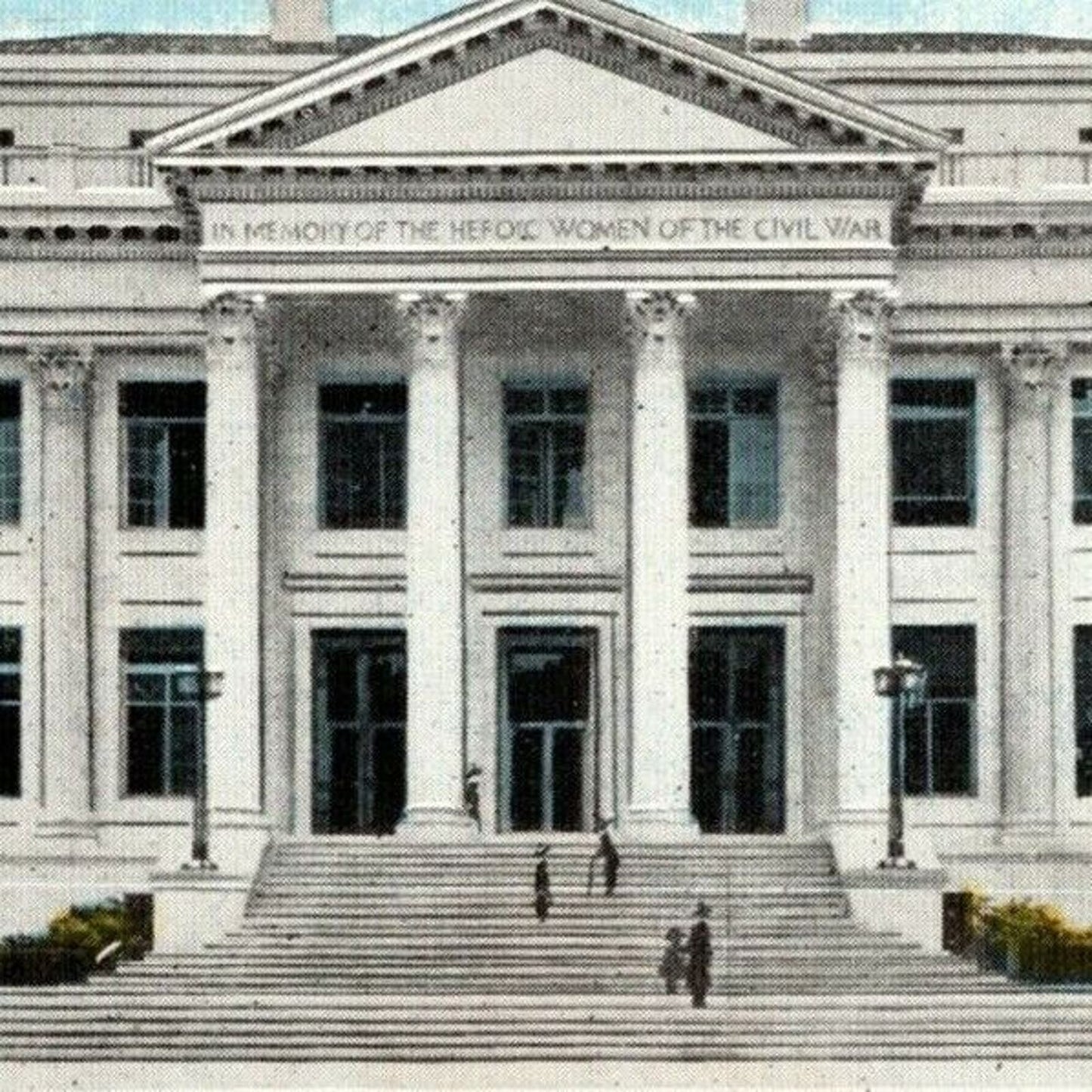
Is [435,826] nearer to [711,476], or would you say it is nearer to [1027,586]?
[711,476]

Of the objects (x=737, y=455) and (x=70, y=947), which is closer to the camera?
(x=70, y=947)

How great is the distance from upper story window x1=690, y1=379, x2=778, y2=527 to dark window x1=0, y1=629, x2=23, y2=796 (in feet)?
39.8

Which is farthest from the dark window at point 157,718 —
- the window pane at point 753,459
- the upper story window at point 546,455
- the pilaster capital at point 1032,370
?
the pilaster capital at point 1032,370

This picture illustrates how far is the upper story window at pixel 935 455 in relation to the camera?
189 feet

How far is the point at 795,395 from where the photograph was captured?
57125 millimetres

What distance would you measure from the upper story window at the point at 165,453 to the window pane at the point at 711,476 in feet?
28.2

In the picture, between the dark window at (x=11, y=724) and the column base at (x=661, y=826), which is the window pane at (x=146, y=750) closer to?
the dark window at (x=11, y=724)

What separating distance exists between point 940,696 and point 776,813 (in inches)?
142

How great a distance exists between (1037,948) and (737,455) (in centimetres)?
1314

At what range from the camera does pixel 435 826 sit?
5262 centimetres

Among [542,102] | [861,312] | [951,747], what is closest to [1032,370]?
[861,312]

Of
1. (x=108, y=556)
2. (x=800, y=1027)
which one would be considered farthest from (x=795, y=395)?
(x=800, y=1027)

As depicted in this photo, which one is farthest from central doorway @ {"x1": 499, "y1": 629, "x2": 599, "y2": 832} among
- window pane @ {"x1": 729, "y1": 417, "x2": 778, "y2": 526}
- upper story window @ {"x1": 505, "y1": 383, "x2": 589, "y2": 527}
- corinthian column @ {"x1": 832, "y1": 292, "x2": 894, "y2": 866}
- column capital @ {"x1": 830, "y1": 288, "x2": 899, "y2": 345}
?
column capital @ {"x1": 830, "y1": 288, "x2": 899, "y2": 345}

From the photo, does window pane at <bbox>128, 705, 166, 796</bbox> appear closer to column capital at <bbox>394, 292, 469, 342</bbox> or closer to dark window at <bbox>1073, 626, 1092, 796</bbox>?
column capital at <bbox>394, 292, 469, 342</bbox>
